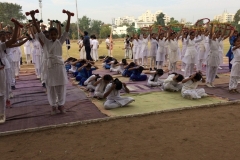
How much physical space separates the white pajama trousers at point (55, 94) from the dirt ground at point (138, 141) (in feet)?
3.03

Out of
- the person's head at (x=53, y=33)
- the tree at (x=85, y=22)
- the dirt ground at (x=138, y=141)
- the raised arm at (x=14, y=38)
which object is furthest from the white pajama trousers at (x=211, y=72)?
the tree at (x=85, y=22)

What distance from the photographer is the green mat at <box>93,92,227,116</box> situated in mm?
5176

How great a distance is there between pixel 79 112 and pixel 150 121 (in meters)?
1.51

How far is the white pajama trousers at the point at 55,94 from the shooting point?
4945mm

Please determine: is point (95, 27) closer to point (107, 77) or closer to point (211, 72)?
point (211, 72)

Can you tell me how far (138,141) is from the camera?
12.2 feet

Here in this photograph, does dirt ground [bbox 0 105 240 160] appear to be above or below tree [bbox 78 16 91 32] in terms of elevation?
below

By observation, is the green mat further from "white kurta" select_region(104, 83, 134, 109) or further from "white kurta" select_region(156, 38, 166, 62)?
"white kurta" select_region(156, 38, 166, 62)

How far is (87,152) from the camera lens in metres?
3.40

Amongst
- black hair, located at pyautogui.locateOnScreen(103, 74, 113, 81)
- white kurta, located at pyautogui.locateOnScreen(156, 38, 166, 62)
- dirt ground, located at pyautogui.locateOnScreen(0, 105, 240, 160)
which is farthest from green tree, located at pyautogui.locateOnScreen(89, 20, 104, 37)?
dirt ground, located at pyautogui.locateOnScreen(0, 105, 240, 160)

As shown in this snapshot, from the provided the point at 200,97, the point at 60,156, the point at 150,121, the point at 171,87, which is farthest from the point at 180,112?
the point at 60,156

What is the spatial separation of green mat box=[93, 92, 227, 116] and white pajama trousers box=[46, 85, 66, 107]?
894mm

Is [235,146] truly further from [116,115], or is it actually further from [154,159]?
[116,115]

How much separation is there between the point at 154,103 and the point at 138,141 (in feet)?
6.95
